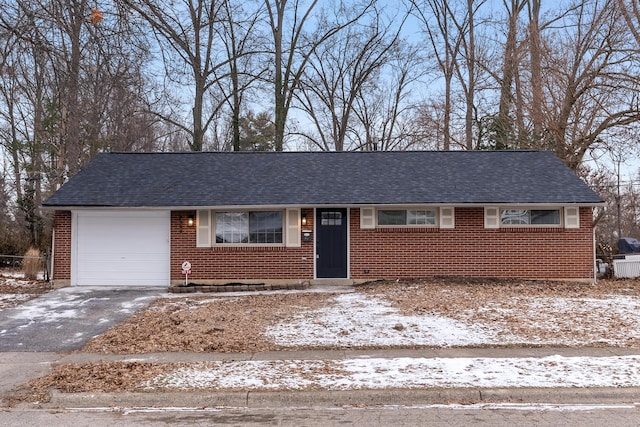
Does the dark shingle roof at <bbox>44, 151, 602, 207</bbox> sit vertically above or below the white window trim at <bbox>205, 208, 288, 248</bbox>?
above

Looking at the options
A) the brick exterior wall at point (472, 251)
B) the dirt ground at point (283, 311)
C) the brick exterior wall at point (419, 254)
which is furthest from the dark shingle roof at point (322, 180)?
the dirt ground at point (283, 311)

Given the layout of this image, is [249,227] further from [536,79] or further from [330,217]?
[536,79]

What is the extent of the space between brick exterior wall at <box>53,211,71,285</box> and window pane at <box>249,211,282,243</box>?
Answer: 549 cm

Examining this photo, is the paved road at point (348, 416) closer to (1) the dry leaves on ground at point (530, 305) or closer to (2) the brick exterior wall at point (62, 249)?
(1) the dry leaves on ground at point (530, 305)

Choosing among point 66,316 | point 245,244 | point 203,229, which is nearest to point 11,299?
point 66,316

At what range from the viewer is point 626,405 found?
18.8 ft

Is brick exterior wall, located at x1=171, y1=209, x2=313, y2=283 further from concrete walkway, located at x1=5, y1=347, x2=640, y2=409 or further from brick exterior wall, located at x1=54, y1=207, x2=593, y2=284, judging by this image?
concrete walkway, located at x1=5, y1=347, x2=640, y2=409

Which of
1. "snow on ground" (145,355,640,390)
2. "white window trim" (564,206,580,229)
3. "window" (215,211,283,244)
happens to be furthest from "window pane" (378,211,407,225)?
"snow on ground" (145,355,640,390)

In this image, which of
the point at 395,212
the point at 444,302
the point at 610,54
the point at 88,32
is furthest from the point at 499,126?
the point at 88,32

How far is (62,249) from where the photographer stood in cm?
1545

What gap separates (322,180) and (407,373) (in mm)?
10600

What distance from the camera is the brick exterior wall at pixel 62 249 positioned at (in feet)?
50.4

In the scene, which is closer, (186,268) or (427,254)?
(186,268)

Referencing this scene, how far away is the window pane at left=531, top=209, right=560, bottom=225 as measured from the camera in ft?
51.1
